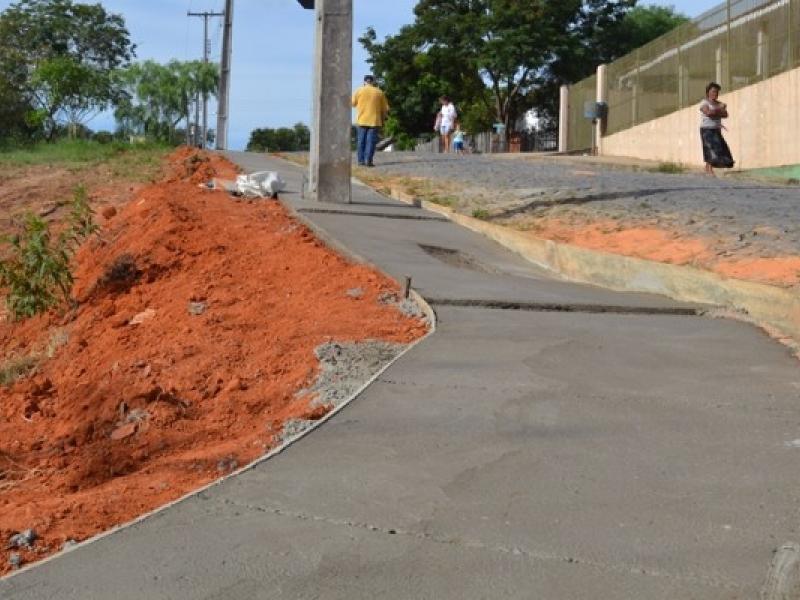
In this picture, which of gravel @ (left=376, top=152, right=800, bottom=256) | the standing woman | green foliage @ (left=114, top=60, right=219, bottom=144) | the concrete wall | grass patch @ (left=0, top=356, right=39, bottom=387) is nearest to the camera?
grass patch @ (left=0, top=356, right=39, bottom=387)

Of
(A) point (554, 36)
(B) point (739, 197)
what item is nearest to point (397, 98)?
(A) point (554, 36)

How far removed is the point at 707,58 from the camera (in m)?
23.8

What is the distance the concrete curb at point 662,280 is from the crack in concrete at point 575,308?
321 millimetres

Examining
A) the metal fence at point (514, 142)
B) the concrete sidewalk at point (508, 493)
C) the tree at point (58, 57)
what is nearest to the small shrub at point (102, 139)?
the tree at point (58, 57)

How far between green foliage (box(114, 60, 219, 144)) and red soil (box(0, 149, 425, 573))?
51.8 metres

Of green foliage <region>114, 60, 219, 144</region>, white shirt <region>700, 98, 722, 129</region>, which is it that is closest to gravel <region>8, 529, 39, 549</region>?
white shirt <region>700, 98, 722, 129</region>

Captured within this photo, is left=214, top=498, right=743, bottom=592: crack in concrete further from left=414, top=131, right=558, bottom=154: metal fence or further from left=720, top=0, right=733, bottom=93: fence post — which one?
left=414, top=131, right=558, bottom=154: metal fence

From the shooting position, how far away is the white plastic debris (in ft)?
41.9

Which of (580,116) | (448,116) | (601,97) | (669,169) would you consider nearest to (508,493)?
(669,169)

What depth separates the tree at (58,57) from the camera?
47.6 meters

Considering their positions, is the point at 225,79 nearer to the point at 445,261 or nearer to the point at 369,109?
the point at 369,109

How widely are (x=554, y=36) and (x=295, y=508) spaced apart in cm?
4939

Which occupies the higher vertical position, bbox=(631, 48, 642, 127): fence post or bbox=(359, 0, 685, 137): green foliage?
bbox=(359, 0, 685, 137): green foliage

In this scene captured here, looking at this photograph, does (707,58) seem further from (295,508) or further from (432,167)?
(295,508)
